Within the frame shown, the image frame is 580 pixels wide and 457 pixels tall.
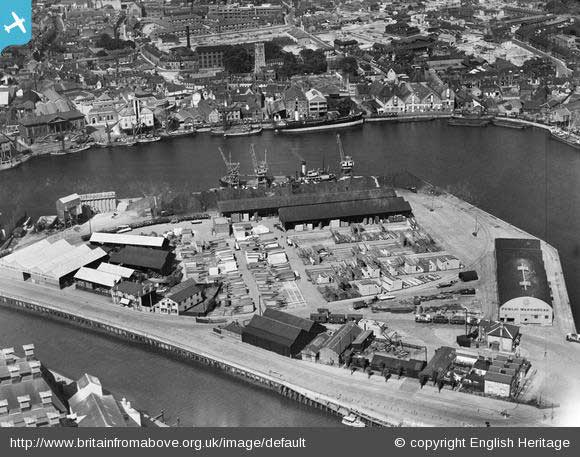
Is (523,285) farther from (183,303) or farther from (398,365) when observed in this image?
(183,303)

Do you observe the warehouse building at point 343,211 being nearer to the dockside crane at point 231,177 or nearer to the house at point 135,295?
the dockside crane at point 231,177

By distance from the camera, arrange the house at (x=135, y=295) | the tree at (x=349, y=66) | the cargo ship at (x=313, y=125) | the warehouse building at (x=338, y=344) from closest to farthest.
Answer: the warehouse building at (x=338, y=344) < the house at (x=135, y=295) < the cargo ship at (x=313, y=125) < the tree at (x=349, y=66)

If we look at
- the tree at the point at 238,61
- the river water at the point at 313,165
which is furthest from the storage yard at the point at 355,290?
the tree at the point at 238,61

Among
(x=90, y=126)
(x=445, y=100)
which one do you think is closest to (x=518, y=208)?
(x=445, y=100)

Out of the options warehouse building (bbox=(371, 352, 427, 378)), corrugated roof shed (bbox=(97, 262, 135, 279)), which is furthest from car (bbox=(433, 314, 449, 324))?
corrugated roof shed (bbox=(97, 262, 135, 279))

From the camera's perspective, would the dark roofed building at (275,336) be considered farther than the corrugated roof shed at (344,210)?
No

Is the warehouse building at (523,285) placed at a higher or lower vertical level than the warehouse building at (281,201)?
higher

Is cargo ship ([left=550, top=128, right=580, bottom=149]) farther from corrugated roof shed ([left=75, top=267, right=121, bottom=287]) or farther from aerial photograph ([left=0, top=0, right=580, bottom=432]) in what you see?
corrugated roof shed ([left=75, top=267, right=121, bottom=287])
